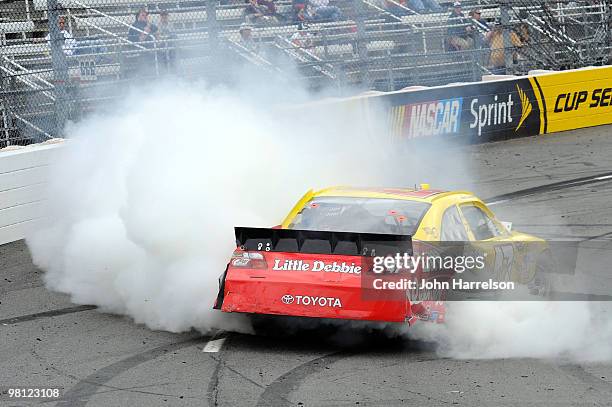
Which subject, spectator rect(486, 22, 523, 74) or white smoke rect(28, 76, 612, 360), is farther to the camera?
spectator rect(486, 22, 523, 74)

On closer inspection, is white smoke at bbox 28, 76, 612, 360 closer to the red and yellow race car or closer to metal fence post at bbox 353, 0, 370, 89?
the red and yellow race car

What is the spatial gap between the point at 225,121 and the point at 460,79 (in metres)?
9.31

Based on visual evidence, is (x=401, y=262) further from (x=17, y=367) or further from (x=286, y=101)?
(x=286, y=101)

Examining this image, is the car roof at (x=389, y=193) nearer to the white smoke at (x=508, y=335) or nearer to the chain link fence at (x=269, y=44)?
the white smoke at (x=508, y=335)

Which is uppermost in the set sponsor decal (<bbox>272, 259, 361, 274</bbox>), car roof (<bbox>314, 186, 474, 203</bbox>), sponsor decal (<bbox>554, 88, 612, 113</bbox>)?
car roof (<bbox>314, 186, 474, 203</bbox>)

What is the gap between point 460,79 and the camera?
18875 mm

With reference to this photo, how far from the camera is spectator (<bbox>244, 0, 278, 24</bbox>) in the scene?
16250 mm

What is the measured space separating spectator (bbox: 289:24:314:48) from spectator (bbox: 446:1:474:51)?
3.40 meters

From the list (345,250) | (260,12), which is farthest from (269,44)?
(345,250)

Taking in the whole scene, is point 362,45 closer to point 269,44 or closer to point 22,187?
point 269,44

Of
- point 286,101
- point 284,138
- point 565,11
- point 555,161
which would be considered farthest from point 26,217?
point 565,11

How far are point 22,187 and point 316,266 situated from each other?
604 cm

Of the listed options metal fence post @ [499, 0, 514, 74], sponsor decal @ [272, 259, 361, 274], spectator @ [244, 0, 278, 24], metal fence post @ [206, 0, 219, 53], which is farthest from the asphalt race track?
metal fence post @ [499, 0, 514, 74]

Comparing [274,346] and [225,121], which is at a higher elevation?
[225,121]
